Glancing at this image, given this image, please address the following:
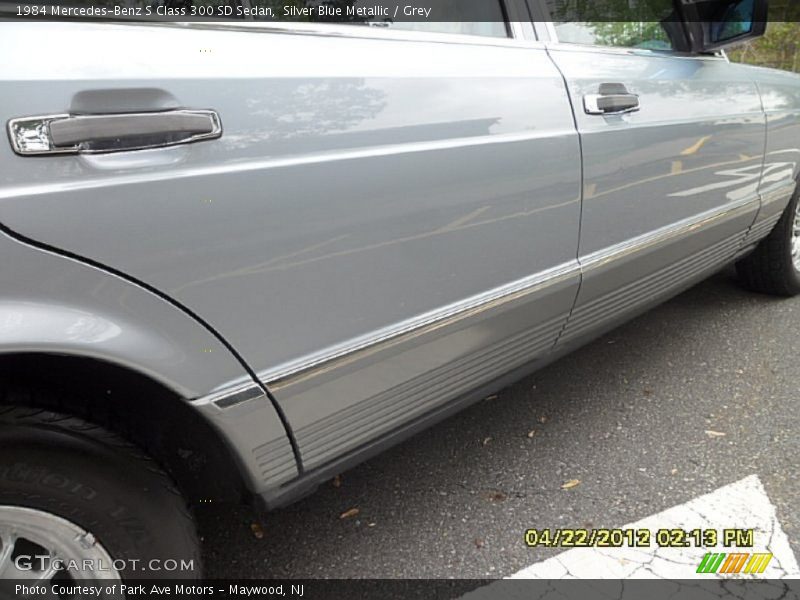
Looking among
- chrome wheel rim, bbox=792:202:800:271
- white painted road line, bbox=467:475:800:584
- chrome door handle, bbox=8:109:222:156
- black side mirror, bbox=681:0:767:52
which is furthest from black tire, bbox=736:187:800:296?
chrome door handle, bbox=8:109:222:156

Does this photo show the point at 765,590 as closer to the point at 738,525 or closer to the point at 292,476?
the point at 738,525

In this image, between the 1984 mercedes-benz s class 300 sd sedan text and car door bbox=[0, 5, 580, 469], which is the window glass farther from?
car door bbox=[0, 5, 580, 469]

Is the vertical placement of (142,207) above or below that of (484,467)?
above

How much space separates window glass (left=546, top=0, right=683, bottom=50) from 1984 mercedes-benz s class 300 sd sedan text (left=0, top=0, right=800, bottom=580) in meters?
0.03

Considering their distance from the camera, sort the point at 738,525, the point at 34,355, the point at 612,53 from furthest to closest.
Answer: the point at 612,53, the point at 738,525, the point at 34,355

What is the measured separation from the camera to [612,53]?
221 centimetres

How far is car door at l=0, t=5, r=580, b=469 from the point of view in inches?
42.8

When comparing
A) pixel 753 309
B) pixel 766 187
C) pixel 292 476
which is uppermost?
pixel 766 187

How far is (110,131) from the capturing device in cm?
108

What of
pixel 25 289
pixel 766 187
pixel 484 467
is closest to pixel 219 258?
pixel 25 289

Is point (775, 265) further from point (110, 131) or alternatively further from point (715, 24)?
point (110, 131)

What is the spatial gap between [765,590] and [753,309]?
2.19 meters

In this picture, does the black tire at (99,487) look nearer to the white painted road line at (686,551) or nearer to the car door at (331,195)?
the car door at (331,195)

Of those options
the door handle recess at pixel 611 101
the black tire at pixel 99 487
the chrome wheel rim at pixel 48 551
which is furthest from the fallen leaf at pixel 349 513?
the door handle recess at pixel 611 101
